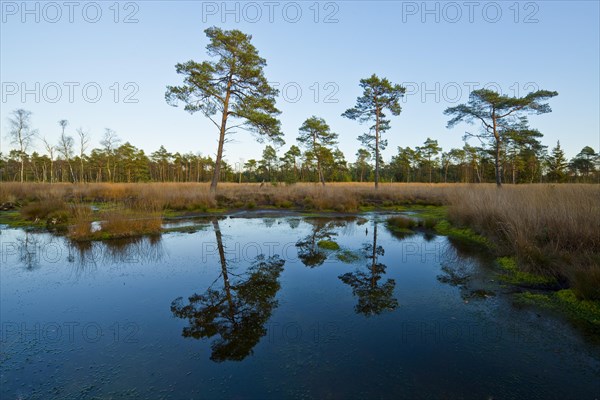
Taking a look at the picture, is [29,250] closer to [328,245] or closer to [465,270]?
[328,245]

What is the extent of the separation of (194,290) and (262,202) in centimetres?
1296

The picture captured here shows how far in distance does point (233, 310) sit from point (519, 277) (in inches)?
185

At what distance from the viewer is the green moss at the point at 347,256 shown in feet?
19.5

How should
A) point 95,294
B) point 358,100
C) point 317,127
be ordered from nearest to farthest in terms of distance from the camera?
point 95,294 → point 358,100 → point 317,127

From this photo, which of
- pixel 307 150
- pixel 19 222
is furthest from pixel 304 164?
pixel 19 222

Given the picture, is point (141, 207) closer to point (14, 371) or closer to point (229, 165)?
point (14, 371)

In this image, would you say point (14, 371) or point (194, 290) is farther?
point (194, 290)

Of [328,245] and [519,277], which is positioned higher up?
[328,245]

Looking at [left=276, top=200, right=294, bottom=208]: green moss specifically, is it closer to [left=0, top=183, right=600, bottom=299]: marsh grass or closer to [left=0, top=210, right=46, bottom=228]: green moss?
[left=0, top=183, right=600, bottom=299]: marsh grass

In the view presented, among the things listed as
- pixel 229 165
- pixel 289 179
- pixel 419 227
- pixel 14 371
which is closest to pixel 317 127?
pixel 289 179

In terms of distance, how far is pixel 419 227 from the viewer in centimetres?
995

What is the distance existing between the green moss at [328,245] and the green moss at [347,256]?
37cm

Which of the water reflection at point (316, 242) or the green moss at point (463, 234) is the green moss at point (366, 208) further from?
the green moss at point (463, 234)

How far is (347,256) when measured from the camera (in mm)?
6203
